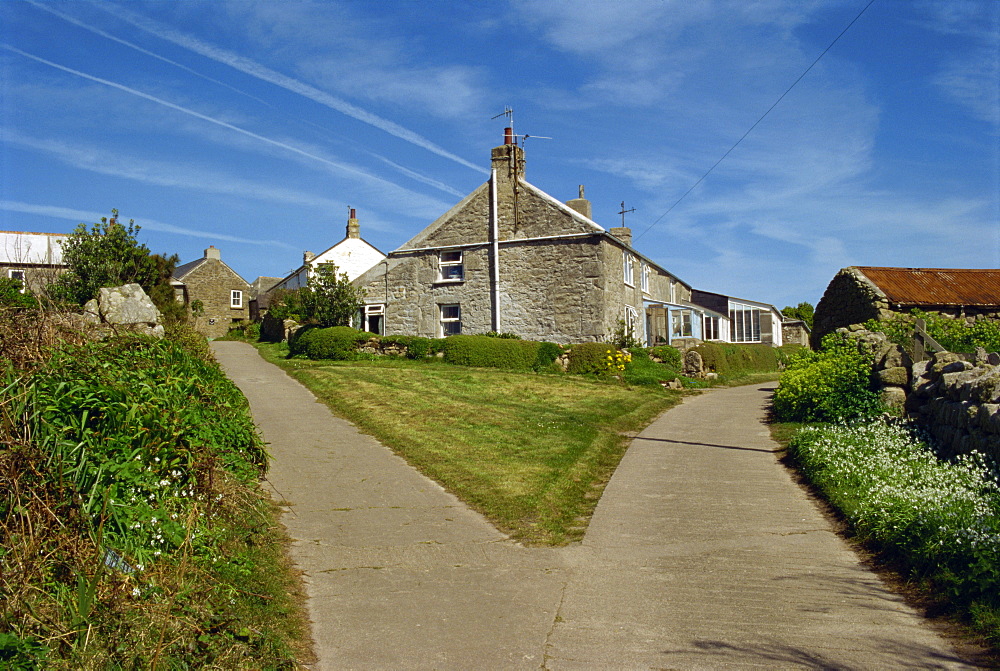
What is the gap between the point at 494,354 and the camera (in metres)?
25.8

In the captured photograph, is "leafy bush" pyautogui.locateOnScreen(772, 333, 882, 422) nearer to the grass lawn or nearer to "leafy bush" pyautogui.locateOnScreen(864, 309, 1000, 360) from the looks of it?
"leafy bush" pyautogui.locateOnScreen(864, 309, 1000, 360)

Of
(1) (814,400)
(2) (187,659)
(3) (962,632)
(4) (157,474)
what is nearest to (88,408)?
(4) (157,474)

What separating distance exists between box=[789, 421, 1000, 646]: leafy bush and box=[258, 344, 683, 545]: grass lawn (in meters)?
2.92

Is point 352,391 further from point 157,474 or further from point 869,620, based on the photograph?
point 869,620

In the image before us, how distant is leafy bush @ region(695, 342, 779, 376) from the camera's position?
2986cm

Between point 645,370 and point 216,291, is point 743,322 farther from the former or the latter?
point 216,291

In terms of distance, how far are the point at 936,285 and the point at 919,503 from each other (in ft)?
63.2

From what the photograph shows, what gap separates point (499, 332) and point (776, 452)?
18509mm

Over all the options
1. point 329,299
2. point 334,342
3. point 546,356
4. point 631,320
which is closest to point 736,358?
point 631,320

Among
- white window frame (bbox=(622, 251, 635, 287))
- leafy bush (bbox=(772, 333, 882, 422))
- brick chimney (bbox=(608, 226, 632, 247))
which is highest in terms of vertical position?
brick chimney (bbox=(608, 226, 632, 247))

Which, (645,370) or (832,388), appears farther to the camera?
(645,370)

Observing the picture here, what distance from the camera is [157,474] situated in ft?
19.2

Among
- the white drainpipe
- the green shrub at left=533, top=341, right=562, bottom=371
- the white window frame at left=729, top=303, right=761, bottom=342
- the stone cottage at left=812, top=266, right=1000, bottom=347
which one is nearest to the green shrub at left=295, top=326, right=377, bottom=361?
the white drainpipe

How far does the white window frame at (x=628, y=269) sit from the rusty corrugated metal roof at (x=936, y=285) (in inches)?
402
